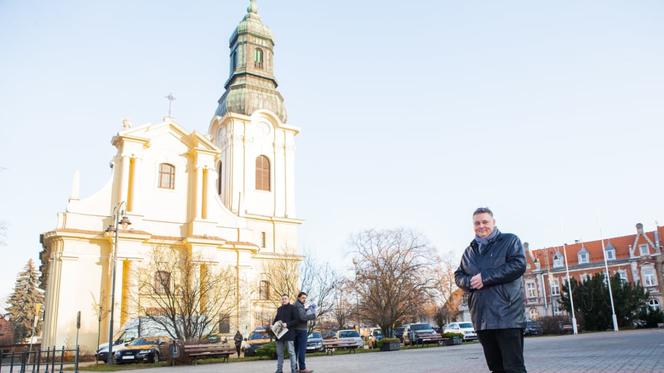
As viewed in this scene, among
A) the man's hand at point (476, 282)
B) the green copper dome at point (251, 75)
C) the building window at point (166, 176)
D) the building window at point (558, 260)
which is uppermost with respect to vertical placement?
the green copper dome at point (251, 75)

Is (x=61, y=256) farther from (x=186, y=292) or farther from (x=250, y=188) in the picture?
(x=250, y=188)

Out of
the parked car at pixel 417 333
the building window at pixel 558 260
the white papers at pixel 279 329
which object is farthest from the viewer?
the building window at pixel 558 260

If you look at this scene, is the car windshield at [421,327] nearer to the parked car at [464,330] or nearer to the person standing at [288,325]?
the parked car at [464,330]

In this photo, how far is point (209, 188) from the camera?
136ft

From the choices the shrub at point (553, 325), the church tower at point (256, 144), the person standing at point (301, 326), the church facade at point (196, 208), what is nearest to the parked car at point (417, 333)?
the church facade at point (196, 208)

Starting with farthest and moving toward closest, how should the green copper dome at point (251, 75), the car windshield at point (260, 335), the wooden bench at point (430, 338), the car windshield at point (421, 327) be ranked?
the green copper dome at point (251, 75) < the car windshield at point (421, 327) < the wooden bench at point (430, 338) < the car windshield at point (260, 335)

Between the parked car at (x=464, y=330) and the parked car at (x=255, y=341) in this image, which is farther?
the parked car at (x=464, y=330)

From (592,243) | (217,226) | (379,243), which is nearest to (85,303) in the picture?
(217,226)

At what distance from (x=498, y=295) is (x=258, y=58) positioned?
161 ft

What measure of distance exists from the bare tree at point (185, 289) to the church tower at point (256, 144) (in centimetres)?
792

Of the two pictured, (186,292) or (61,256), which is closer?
(186,292)

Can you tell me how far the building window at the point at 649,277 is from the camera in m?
61.5

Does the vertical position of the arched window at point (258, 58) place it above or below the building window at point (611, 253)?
above

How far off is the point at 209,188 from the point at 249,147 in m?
7.37
